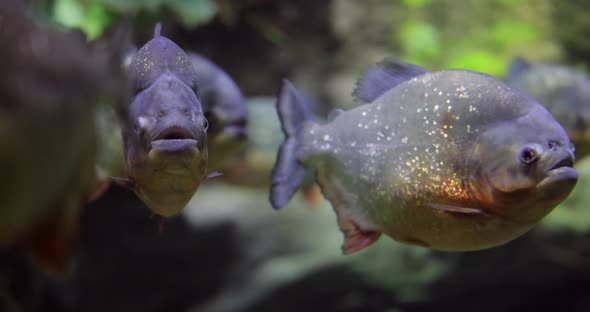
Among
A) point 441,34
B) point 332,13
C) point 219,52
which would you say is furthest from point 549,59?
point 219,52

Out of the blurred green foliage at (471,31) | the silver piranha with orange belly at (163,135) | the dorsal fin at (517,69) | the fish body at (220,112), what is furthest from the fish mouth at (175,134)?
the blurred green foliage at (471,31)

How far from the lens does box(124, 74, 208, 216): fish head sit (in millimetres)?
1049

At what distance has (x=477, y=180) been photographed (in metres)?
1.44

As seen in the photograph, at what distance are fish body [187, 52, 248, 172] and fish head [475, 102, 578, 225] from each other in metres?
0.83

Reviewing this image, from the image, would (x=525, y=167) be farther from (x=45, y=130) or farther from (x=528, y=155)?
(x=45, y=130)

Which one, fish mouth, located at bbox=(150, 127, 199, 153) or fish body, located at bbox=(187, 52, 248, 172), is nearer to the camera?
fish mouth, located at bbox=(150, 127, 199, 153)

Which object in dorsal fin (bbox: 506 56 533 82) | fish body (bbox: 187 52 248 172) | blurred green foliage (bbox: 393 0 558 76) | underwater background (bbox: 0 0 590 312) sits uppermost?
blurred green foliage (bbox: 393 0 558 76)

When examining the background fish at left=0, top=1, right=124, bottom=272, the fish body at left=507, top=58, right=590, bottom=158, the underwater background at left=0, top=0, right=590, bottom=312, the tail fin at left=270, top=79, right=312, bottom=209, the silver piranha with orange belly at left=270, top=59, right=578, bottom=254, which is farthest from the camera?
the underwater background at left=0, top=0, right=590, bottom=312

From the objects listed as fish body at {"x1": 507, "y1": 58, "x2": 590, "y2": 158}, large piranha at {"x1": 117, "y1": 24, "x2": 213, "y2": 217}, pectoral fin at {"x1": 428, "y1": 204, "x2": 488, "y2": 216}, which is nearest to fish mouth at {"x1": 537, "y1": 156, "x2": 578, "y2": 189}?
pectoral fin at {"x1": 428, "y1": 204, "x2": 488, "y2": 216}

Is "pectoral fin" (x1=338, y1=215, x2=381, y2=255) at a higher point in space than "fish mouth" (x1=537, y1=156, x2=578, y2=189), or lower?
lower

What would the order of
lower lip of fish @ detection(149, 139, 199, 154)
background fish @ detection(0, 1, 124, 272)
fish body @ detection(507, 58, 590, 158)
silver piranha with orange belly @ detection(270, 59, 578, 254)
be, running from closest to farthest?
1. background fish @ detection(0, 1, 124, 272)
2. lower lip of fish @ detection(149, 139, 199, 154)
3. silver piranha with orange belly @ detection(270, 59, 578, 254)
4. fish body @ detection(507, 58, 590, 158)

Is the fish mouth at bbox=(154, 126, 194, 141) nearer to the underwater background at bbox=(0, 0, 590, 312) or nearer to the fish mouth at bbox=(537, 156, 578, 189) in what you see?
the fish mouth at bbox=(537, 156, 578, 189)

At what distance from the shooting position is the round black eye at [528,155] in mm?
1360

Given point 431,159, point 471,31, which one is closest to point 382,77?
point 431,159
